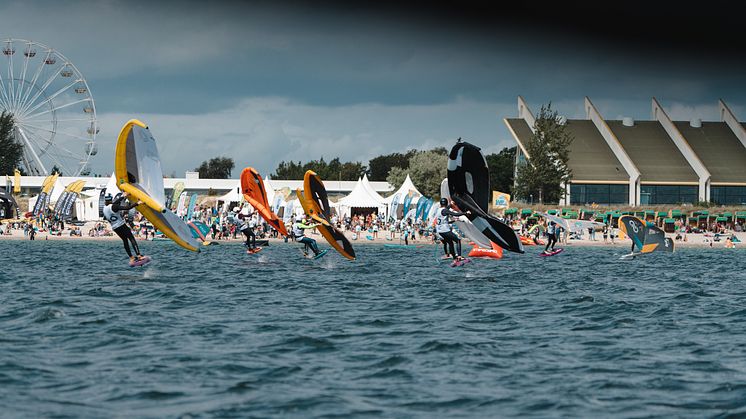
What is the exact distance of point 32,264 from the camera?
36781 millimetres

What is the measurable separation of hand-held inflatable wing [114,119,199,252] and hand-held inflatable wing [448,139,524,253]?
8.11 m

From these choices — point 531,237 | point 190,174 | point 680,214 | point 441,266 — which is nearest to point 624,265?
point 441,266

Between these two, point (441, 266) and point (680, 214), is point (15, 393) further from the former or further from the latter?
point (680, 214)

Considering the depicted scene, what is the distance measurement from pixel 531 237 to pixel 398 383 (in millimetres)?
55637

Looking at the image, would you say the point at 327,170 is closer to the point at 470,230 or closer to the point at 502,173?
the point at 502,173

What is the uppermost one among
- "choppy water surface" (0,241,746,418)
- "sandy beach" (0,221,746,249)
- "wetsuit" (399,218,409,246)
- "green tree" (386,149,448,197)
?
"green tree" (386,149,448,197)

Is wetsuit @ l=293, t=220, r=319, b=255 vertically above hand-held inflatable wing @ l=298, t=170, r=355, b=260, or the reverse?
hand-held inflatable wing @ l=298, t=170, r=355, b=260

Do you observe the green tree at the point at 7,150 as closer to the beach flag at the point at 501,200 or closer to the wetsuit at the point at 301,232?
the beach flag at the point at 501,200

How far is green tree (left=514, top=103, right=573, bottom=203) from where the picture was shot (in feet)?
300

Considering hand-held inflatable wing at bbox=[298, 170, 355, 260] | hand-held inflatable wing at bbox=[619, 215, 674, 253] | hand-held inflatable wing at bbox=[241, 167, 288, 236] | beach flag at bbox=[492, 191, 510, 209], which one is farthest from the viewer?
beach flag at bbox=[492, 191, 510, 209]

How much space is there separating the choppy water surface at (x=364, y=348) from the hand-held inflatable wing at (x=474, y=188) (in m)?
1.75

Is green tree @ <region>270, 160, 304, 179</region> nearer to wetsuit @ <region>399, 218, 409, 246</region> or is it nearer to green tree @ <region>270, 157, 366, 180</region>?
green tree @ <region>270, 157, 366, 180</region>

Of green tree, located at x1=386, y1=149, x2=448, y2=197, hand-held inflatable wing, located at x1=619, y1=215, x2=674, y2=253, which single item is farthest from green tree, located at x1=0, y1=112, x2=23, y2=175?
hand-held inflatable wing, located at x1=619, y1=215, x2=674, y2=253

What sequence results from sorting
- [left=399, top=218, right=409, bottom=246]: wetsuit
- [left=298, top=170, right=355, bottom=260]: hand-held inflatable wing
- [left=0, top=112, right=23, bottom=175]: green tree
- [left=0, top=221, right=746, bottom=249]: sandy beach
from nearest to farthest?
[left=298, top=170, right=355, bottom=260]: hand-held inflatable wing < [left=399, top=218, right=409, bottom=246]: wetsuit < [left=0, top=221, right=746, bottom=249]: sandy beach < [left=0, top=112, right=23, bottom=175]: green tree
